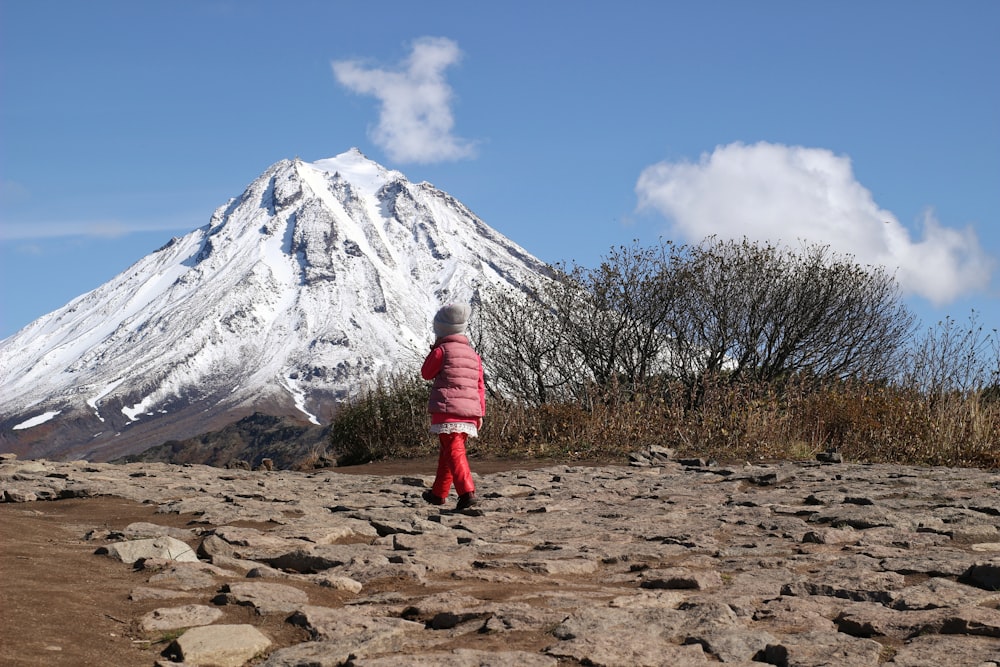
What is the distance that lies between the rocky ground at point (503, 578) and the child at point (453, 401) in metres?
0.32

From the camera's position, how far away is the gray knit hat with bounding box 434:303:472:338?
9.00m

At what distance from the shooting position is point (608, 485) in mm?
10484

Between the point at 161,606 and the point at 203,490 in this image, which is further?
the point at 203,490

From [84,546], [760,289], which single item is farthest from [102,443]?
[84,546]

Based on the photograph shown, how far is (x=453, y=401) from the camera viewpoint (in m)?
8.79

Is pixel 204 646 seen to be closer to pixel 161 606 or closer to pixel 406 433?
pixel 161 606

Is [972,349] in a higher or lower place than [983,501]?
higher

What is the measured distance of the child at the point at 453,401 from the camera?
862 centimetres

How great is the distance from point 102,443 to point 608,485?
205 m

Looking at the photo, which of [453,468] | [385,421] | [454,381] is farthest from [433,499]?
[385,421]

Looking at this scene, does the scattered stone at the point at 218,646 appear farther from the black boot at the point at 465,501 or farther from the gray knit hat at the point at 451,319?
the gray knit hat at the point at 451,319

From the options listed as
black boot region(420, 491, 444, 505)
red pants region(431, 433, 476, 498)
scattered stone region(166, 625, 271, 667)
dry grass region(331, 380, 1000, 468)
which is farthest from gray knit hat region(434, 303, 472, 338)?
dry grass region(331, 380, 1000, 468)

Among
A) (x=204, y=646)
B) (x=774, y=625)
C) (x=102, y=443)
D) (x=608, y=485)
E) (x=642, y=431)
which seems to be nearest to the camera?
(x=204, y=646)

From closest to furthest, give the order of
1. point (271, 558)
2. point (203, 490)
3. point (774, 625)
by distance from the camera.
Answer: point (774, 625), point (271, 558), point (203, 490)
